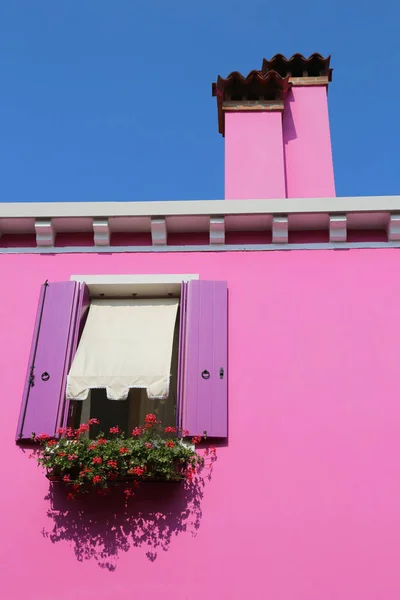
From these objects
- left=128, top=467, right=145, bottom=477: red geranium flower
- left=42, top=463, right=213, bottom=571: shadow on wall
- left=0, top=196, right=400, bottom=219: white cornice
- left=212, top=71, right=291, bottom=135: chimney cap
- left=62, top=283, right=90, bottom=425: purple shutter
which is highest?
left=212, top=71, right=291, bottom=135: chimney cap

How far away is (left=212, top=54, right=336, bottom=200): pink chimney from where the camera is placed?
25.4ft

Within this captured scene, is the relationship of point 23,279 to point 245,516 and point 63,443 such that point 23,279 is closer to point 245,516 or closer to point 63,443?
point 63,443

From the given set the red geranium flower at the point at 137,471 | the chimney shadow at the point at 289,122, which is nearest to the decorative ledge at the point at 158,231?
the red geranium flower at the point at 137,471

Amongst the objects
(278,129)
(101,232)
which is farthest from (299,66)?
(101,232)

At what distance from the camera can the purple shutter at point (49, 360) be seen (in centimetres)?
530

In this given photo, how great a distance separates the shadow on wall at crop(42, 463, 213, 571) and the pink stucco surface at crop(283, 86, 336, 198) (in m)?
4.16

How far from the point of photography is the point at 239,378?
560 centimetres

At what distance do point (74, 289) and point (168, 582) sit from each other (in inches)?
112

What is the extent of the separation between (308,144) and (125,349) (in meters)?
4.21

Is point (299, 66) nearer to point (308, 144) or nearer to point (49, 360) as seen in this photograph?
point (308, 144)

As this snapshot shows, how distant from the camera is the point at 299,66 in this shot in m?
8.88

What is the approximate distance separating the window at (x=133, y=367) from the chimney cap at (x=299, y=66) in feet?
14.4

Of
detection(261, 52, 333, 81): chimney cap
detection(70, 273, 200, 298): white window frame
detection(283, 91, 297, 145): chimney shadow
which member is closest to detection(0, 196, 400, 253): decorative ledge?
detection(70, 273, 200, 298): white window frame

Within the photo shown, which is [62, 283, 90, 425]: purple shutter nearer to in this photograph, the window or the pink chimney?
the window
